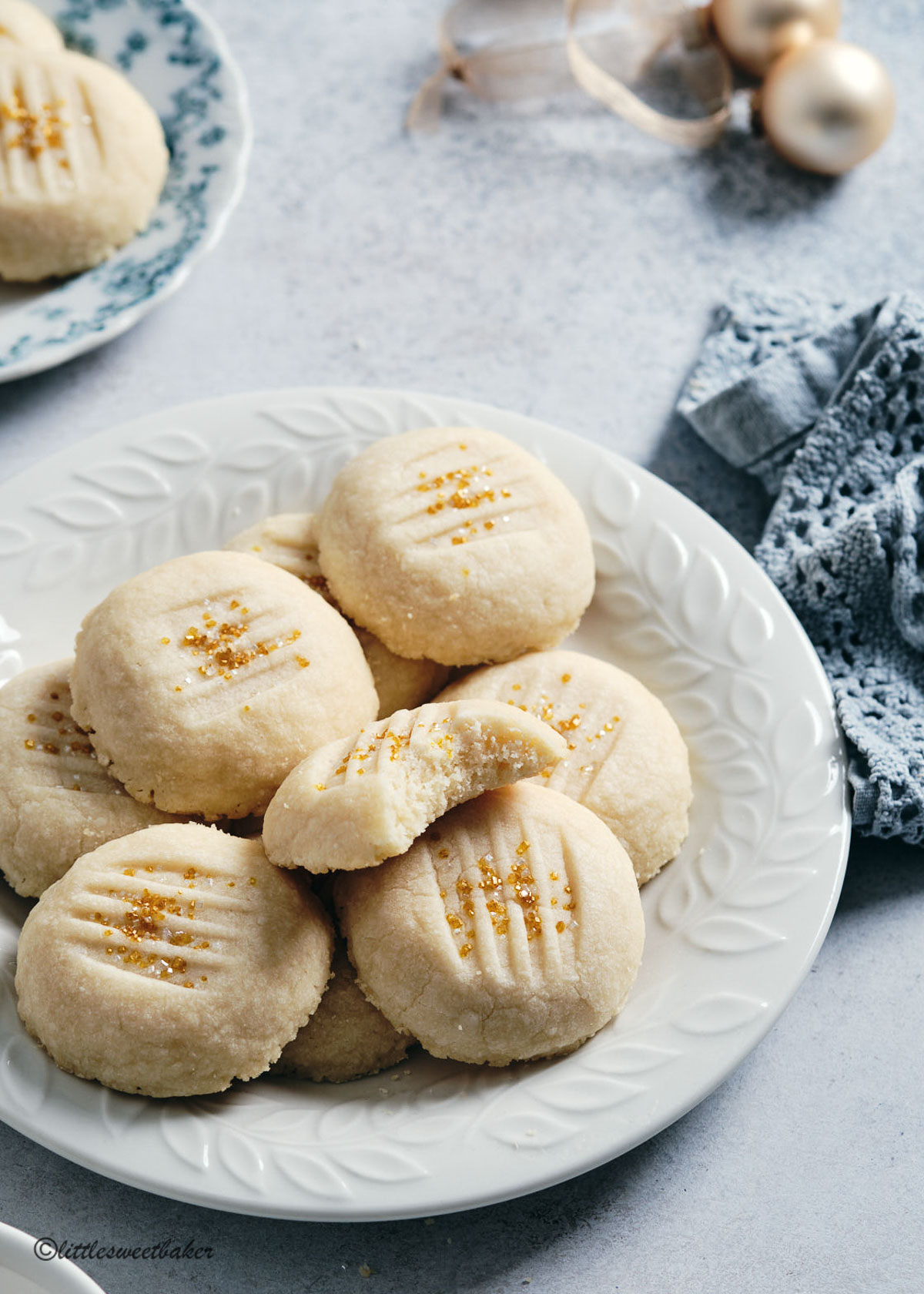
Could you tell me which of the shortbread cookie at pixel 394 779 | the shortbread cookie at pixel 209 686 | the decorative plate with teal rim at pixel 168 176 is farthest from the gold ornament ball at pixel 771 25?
the shortbread cookie at pixel 394 779

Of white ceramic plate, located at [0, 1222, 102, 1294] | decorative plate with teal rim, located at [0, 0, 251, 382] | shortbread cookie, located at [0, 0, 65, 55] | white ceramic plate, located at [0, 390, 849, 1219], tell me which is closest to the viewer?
white ceramic plate, located at [0, 1222, 102, 1294]

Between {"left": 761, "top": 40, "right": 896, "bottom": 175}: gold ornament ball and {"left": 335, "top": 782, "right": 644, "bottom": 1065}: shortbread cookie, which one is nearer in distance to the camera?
{"left": 335, "top": 782, "right": 644, "bottom": 1065}: shortbread cookie

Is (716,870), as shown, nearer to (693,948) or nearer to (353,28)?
(693,948)

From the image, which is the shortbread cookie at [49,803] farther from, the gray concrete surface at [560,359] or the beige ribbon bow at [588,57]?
the beige ribbon bow at [588,57]

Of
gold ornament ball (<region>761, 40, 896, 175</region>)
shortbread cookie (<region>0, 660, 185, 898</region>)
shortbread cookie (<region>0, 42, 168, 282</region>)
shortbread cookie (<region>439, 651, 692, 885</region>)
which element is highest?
shortbread cookie (<region>0, 42, 168, 282</region>)

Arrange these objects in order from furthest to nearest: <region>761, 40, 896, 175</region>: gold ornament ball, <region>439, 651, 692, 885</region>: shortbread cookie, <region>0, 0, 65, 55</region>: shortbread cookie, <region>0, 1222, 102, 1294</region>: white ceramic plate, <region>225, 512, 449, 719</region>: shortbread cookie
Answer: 1. <region>761, 40, 896, 175</region>: gold ornament ball
2. <region>0, 0, 65, 55</region>: shortbread cookie
3. <region>225, 512, 449, 719</region>: shortbread cookie
4. <region>439, 651, 692, 885</region>: shortbread cookie
5. <region>0, 1222, 102, 1294</region>: white ceramic plate

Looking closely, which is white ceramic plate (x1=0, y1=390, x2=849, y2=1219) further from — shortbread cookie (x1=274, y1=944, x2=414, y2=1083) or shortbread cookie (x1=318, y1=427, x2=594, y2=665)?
shortbread cookie (x1=318, y1=427, x2=594, y2=665)

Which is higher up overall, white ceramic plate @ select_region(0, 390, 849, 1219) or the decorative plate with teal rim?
the decorative plate with teal rim

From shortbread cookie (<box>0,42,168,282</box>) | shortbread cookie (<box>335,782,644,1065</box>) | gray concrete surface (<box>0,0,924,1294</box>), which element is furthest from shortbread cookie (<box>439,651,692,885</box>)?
shortbread cookie (<box>0,42,168,282</box>)
